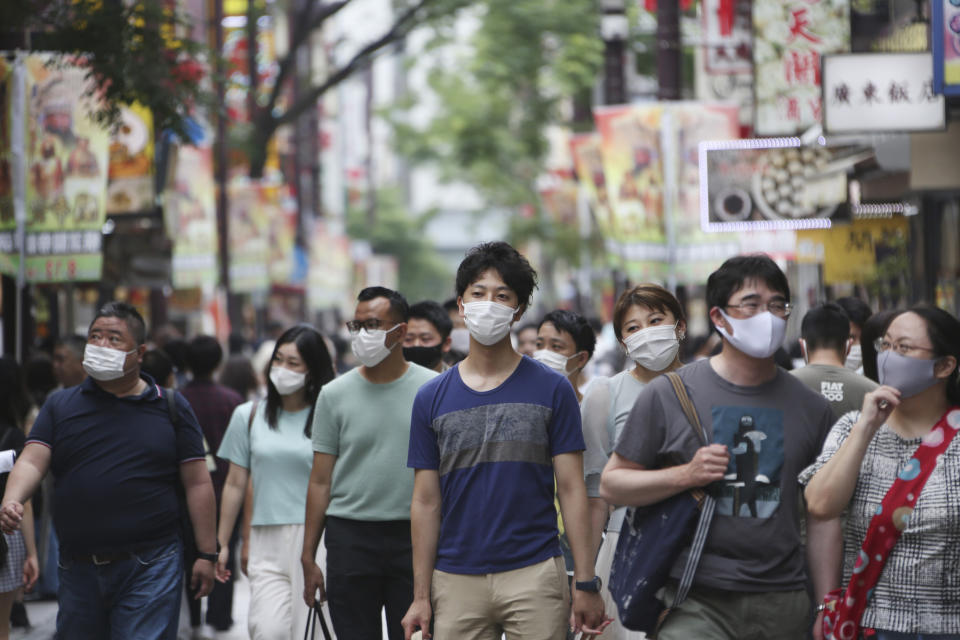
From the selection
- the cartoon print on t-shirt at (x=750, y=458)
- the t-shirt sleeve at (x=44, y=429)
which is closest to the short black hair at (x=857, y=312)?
the cartoon print on t-shirt at (x=750, y=458)

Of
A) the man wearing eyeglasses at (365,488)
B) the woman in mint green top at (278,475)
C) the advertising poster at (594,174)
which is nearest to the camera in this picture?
the man wearing eyeglasses at (365,488)

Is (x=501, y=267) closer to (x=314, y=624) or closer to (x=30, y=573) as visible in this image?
(x=314, y=624)

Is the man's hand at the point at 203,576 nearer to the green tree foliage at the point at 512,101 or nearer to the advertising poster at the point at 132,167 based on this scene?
the advertising poster at the point at 132,167

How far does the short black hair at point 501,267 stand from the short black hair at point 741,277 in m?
0.82

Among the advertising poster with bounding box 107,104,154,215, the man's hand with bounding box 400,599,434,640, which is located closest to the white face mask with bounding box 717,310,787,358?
the man's hand with bounding box 400,599,434,640

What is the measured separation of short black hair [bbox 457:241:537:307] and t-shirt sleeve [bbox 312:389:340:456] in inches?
53.2

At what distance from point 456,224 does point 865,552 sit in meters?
168

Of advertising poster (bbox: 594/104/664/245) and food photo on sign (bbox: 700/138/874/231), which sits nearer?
food photo on sign (bbox: 700/138/874/231)

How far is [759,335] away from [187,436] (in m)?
3.11

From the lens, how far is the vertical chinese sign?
14125 millimetres

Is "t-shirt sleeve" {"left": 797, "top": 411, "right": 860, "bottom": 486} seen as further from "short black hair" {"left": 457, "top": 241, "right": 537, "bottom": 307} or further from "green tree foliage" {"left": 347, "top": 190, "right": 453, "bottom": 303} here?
"green tree foliage" {"left": 347, "top": 190, "right": 453, "bottom": 303}

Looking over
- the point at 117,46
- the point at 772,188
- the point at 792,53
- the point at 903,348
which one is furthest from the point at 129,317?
the point at 792,53

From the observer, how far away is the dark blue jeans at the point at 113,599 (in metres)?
6.47

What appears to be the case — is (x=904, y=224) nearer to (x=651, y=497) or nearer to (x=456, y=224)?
(x=651, y=497)
